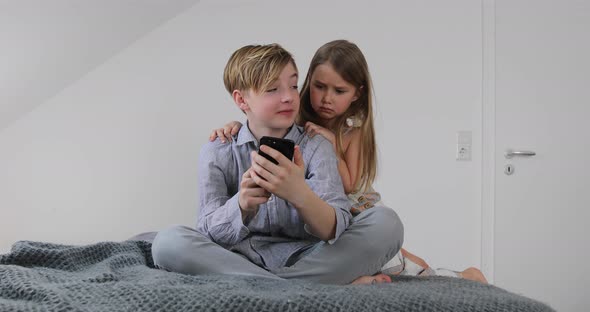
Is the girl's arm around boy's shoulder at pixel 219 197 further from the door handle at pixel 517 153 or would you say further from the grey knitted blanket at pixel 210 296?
the door handle at pixel 517 153

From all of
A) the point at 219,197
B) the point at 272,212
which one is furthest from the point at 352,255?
the point at 219,197

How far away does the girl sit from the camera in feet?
5.19

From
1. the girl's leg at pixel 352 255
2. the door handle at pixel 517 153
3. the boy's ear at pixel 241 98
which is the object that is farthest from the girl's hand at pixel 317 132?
the door handle at pixel 517 153

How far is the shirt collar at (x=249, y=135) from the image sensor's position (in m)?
1.45

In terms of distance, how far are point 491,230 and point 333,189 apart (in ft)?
4.79

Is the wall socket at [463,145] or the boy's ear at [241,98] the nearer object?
the boy's ear at [241,98]

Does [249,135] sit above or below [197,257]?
above

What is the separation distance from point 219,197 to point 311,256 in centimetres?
30

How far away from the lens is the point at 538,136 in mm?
2553

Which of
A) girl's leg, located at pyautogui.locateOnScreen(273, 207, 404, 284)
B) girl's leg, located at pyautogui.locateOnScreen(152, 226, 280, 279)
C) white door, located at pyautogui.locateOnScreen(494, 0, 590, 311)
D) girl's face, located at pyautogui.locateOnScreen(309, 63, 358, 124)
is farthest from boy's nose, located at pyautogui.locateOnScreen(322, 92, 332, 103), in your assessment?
white door, located at pyautogui.locateOnScreen(494, 0, 590, 311)

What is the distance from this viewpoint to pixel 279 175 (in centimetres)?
111

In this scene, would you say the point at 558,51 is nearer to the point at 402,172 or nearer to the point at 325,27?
the point at 402,172

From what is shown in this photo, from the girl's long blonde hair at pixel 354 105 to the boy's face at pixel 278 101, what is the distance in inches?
8.4

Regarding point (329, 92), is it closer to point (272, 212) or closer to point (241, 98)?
point (241, 98)
